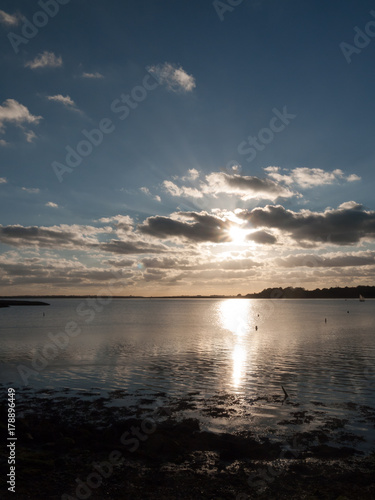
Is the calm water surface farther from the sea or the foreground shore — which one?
the foreground shore

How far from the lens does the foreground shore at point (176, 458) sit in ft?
48.7

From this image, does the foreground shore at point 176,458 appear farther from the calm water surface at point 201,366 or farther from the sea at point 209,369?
the calm water surface at point 201,366

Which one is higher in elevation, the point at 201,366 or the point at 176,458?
the point at 176,458

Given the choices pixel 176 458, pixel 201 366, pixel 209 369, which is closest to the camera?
pixel 176 458

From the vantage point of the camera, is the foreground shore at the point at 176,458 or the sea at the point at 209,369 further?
the sea at the point at 209,369

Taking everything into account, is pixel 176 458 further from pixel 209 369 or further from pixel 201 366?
pixel 201 366

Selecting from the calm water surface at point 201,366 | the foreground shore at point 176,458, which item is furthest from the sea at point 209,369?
the foreground shore at point 176,458

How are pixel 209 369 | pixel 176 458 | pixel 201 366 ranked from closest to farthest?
1. pixel 176 458
2. pixel 209 369
3. pixel 201 366

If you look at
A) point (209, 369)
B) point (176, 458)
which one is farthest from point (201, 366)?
point (176, 458)

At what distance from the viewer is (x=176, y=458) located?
1812 cm

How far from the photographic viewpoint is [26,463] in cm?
1689

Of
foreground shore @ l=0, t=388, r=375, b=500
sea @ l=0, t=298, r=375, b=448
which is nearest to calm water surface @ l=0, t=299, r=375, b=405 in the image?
sea @ l=0, t=298, r=375, b=448

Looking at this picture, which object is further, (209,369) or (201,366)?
(201,366)

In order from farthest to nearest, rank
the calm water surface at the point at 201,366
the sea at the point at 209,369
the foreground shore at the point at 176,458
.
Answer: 1. the calm water surface at the point at 201,366
2. the sea at the point at 209,369
3. the foreground shore at the point at 176,458
